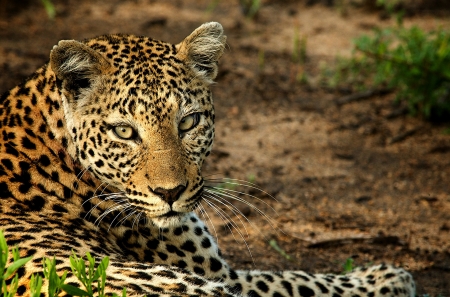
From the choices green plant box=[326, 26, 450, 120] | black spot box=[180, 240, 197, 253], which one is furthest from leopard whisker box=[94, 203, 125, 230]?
green plant box=[326, 26, 450, 120]

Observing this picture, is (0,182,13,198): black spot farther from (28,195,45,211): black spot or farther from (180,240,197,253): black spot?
(180,240,197,253): black spot

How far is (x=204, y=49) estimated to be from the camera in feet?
19.4

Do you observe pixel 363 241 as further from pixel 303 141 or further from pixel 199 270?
pixel 199 270

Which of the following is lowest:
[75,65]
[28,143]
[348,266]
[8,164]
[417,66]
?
[348,266]

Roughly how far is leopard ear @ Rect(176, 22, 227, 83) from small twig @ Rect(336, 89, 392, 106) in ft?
16.9

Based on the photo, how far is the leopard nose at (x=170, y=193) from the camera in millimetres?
5188

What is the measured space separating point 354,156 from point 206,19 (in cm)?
470

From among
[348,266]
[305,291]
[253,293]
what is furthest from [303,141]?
[253,293]

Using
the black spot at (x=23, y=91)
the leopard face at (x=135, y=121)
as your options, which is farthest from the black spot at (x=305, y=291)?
the black spot at (x=23, y=91)

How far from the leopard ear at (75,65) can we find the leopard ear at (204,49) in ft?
2.25

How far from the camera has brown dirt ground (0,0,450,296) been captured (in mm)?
7605

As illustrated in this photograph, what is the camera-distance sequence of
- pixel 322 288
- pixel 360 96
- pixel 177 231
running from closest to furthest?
pixel 177 231 → pixel 322 288 → pixel 360 96

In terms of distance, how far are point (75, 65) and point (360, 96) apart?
254 inches

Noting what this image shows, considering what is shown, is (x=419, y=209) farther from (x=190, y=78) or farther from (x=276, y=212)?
(x=190, y=78)
